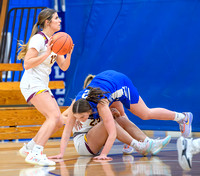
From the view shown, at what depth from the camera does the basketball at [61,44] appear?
12.8ft

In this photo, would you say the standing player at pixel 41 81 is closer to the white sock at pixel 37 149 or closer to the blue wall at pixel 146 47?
the white sock at pixel 37 149

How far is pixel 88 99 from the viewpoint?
3.68 m

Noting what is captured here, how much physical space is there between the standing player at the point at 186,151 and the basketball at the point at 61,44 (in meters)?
1.57

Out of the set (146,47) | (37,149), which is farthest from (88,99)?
(146,47)

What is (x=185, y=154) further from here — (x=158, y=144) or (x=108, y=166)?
(x=158, y=144)

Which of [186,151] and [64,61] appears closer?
[186,151]

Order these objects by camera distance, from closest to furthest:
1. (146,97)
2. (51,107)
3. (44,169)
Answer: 1. (44,169)
2. (51,107)
3. (146,97)

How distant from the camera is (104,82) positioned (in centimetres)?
392

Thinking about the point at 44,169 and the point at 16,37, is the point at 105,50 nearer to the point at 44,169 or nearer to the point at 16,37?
the point at 16,37

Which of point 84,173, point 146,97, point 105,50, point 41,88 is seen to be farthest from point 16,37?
point 84,173

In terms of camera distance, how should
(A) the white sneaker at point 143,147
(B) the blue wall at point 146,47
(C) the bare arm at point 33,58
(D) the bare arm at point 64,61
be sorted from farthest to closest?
(B) the blue wall at point 146,47, (D) the bare arm at point 64,61, (A) the white sneaker at point 143,147, (C) the bare arm at point 33,58

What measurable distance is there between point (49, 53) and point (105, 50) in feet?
11.6

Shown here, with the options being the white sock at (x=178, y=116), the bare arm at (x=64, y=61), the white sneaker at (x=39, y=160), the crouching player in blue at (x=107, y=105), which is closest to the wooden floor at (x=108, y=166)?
the white sneaker at (x=39, y=160)

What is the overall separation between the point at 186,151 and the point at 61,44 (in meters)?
1.66
